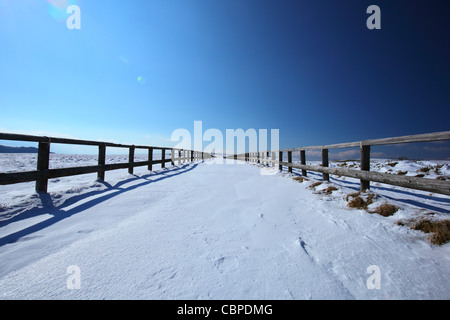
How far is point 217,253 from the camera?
5.53 feet

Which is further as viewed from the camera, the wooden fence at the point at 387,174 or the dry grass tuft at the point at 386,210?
the dry grass tuft at the point at 386,210

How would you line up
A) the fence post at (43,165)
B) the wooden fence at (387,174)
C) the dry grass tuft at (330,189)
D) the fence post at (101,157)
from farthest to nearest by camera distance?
the fence post at (101,157)
the dry grass tuft at (330,189)
the fence post at (43,165)
the wooden fence at (387,174)

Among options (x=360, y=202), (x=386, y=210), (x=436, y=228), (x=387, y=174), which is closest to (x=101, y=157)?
(x=360, y=202)

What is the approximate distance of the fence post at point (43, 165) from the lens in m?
3.40

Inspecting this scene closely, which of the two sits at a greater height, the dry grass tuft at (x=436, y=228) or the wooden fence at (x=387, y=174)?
the wooden fence at (x=387, y=174)

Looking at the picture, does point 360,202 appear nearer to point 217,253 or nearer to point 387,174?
point 387,174

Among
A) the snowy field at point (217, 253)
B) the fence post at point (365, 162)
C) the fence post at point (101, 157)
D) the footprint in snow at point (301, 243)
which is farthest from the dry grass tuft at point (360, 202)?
the fence post at point (101, 157)

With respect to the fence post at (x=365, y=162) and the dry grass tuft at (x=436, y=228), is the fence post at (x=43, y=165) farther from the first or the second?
the fence post at (x=365, y=162)

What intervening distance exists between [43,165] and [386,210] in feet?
20.0

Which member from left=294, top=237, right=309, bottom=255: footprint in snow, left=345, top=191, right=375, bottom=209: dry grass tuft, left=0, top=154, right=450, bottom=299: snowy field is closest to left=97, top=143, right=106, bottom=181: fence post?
left=0, top=154, right=450, bottom=299: snowy field

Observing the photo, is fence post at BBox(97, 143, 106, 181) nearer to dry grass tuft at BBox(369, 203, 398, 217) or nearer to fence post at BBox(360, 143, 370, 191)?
dry grass tuft at BBox(369, 203, 398, 217)

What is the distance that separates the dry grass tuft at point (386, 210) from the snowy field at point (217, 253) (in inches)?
3.7


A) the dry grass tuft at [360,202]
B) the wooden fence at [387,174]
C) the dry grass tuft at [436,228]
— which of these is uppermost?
the wooden fence at [387,174]
